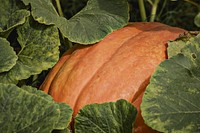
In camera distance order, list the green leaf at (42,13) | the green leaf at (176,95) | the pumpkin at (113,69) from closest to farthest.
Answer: the green leaf at (176,95) < the pumpkin at (113,69) < the green leaf at (42,13)

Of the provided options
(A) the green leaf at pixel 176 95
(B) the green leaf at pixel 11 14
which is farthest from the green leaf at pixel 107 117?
(B) the green leaf at pixel 11 14

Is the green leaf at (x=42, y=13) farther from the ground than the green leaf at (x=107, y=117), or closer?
farther from the ground

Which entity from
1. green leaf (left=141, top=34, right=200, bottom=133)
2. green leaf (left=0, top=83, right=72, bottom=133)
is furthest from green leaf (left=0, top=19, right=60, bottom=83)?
green leaf (left=141, top=34, right=200, bottom=133)

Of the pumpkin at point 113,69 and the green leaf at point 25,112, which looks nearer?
the green leaf at point 25,112

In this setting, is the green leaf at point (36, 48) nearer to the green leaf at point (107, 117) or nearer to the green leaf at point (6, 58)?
the green leaf at point (6, 58)

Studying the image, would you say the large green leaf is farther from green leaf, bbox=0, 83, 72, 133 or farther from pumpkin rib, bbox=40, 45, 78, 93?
green leaf, bbox=0, 83, 72, 133

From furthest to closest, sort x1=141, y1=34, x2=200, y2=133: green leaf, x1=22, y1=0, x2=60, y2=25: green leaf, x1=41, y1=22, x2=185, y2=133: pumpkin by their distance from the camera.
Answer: x1=22, y1=0, x2=60, y2=25: green leaf, x1=41, y1=22, x2=185, y2=133: pumpkin, x1=141, y1=34, x2=200, y2=133: green leaf

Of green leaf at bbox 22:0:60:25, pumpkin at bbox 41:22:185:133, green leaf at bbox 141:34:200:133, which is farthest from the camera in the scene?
green leaf at bbox 22:0:60:25
